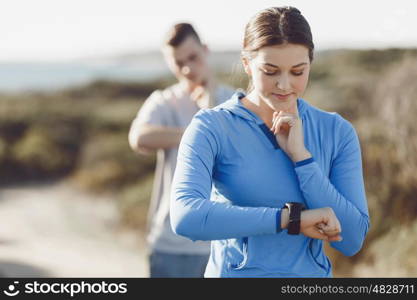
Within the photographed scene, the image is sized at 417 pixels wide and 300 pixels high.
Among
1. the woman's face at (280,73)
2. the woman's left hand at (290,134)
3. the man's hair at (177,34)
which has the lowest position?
the woman's left hand at (290,134)

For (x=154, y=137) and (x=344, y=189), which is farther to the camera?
(x=154, y=137)

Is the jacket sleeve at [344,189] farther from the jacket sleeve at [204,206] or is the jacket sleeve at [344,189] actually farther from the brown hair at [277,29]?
the brown hair at [277,29]

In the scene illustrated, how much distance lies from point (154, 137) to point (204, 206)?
1643 millimetres

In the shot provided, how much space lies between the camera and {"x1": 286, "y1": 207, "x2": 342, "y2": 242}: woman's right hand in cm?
198

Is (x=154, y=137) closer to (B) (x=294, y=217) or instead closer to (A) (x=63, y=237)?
(B) (x=294, y=217)

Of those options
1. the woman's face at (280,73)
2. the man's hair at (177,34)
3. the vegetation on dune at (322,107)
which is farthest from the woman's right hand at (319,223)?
the vegetation on dune at (322,107)

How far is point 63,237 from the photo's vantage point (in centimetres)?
948

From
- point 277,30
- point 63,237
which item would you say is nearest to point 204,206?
point 277,30

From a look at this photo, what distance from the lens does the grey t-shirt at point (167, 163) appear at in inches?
138

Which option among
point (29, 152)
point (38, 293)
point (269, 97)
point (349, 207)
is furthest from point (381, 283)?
point (29, 152)

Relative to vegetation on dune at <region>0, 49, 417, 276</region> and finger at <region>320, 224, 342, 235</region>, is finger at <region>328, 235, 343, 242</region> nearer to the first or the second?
finger at <region>320, 224, 342, 235</region>

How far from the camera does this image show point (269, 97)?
208cm

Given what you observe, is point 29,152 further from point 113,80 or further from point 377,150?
point 377,150

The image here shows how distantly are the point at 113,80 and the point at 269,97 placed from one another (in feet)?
37.4
